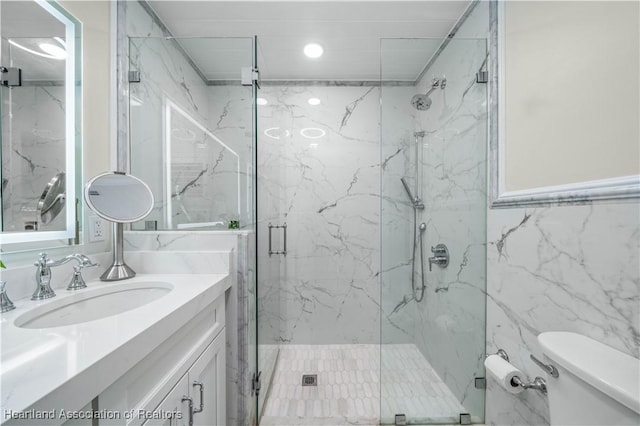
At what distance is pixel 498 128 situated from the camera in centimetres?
129

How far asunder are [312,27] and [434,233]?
156 cm

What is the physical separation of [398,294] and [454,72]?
1338 millimetres

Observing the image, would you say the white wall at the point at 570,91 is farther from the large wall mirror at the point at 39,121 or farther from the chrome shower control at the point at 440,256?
the large wall mirror at the point at 39,121

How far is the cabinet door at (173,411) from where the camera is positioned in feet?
2.35

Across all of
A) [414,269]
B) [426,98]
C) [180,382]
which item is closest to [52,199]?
[180,382]

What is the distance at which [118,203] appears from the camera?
3.91 ft

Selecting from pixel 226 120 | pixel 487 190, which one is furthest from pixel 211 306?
pixel 487 190

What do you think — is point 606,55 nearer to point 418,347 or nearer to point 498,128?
point 498,128

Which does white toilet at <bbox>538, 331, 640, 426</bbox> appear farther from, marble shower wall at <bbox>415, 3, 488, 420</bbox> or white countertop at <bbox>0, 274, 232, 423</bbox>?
white countertop at <bbox>0, 274, 232, 423</bbox>

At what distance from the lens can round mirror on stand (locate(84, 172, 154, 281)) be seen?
113 centimetres

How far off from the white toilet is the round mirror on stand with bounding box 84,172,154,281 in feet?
5.56

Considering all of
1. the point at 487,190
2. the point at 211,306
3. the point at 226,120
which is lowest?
the point at 211,306

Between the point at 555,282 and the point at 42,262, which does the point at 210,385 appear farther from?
the point at 555,282

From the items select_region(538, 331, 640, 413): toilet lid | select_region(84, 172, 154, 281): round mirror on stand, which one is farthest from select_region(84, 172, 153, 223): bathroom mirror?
select_region(538, 331, 640, 413): toilet lid
